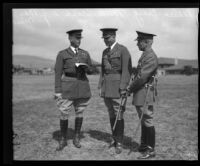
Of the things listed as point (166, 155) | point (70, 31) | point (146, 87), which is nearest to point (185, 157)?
point (166, 155)

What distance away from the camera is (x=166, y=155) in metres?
5.19

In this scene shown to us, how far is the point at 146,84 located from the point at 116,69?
0.71 m

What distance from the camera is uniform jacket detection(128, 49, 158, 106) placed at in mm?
4836

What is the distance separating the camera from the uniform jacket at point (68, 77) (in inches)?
218

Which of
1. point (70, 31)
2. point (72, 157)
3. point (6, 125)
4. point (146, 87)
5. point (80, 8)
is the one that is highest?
point (80, 8)

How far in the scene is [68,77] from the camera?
563 centimetres

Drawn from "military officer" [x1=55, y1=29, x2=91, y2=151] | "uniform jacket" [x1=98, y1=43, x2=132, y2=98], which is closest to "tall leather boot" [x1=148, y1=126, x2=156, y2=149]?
"uniform jacket" [x1=98, y1=43, x2=132, y2=98]

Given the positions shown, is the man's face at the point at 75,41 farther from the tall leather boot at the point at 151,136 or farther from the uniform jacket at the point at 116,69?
the tall leather boot at the point at 151,136

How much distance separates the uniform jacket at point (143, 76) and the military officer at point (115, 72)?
0.79 ft

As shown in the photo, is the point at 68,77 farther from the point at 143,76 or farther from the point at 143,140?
the point at 143,140

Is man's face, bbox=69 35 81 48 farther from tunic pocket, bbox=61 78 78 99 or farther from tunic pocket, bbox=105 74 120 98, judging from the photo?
tunic pocket, bbox=105 74 120 98

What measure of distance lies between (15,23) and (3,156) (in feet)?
8.37

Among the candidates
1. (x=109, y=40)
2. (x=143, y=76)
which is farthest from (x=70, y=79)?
(x=143, y=76)

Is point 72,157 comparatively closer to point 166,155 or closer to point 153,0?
point 166,155
